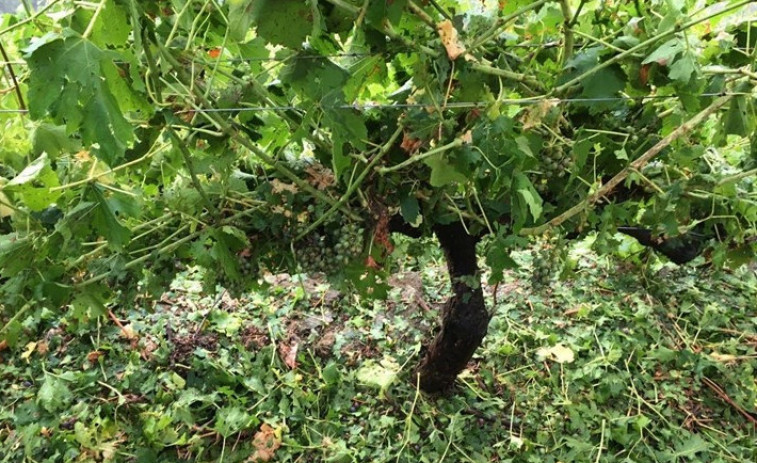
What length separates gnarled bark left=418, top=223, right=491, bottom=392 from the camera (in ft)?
6.98

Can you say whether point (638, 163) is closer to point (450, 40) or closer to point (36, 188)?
point (450, 40)

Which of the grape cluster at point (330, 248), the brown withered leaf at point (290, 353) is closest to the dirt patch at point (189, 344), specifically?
the brown withered leaf at point (290, 353)

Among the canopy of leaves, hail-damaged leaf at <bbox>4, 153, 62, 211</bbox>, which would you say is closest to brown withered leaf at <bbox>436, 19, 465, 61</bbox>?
the canopy of leaves

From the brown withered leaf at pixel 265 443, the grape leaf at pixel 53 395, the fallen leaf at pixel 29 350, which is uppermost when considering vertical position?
the grape leaf at pixel 53 395

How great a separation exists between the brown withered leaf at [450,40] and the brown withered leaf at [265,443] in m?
1.83

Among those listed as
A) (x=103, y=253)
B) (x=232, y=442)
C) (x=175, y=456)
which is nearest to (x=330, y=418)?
(x=232, y=442)

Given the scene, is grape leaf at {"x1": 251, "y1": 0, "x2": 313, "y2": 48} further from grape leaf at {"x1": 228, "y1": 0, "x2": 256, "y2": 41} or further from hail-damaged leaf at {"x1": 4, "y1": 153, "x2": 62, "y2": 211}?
hail-damaged leaf at {"x1": 4, "y1": 153, "x2": 62, "y2": 211}

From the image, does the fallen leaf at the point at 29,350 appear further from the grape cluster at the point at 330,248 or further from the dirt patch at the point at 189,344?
the grape cluster at the point at 330,248

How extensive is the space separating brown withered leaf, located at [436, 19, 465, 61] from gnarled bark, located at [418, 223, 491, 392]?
3.40 ft

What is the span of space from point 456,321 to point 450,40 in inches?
59.0

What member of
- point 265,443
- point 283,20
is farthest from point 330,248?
point 265,443

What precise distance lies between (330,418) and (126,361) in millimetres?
1084

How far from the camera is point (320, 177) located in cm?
143

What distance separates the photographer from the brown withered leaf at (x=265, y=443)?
225 cm
